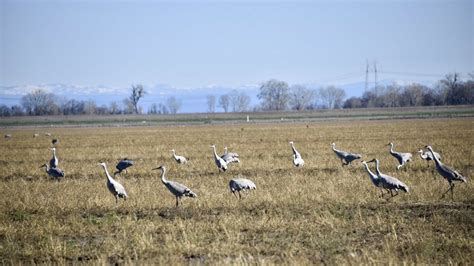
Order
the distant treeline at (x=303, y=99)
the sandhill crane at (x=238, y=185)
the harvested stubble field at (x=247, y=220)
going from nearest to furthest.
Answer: the harvested stubble field at (x=247, y=220) < the sandhill crane at (x=238, y=185) < the distant treeline at (x=303, y=99)

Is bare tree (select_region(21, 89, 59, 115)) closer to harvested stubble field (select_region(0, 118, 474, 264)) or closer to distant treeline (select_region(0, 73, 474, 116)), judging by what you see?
distant treeline (select_region(0, 73, 474, 116))

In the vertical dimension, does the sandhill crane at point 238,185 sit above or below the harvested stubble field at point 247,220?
above

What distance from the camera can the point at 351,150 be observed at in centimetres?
3014

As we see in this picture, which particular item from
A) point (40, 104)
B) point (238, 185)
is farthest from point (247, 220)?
point (40, 104)

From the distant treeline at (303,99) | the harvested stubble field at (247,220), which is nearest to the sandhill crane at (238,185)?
the harvested stubble field at (247,220)

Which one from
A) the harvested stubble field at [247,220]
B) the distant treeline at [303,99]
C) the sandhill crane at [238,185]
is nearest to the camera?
the harvested stubble field at [247,220]

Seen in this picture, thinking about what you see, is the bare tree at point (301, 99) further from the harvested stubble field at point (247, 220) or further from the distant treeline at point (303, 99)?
the harvested stubble field at point (247, 220)

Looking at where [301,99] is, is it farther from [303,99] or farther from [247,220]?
[247,220]

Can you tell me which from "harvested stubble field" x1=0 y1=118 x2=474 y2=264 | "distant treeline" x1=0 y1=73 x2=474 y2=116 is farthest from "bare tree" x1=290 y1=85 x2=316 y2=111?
"harvested stubble field" x1=0 y1=118 x2=474 y2=264

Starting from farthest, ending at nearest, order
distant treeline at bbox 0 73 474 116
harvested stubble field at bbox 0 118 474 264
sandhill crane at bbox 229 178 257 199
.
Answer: distant treeline at bbox 0 73 474 116 → sandhill crane at bbox 229 178 257 199 → harvested stubble field at bbox 0 118 474 264

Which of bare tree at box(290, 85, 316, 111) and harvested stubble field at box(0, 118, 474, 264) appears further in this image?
bare tree at box(290, 85, 316, 111)

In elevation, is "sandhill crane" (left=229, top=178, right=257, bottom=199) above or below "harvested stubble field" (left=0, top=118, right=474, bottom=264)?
above

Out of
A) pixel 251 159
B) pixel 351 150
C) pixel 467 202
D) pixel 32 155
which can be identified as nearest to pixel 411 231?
pixel 467 202

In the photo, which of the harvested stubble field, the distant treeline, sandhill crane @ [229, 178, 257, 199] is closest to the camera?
the harvested stubble field
